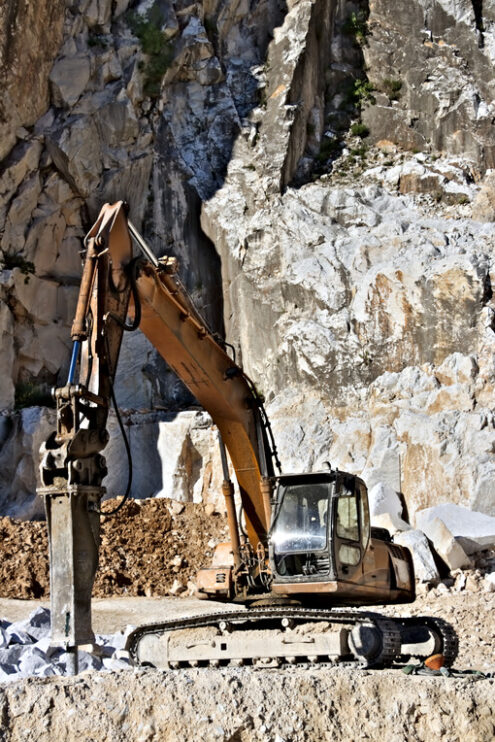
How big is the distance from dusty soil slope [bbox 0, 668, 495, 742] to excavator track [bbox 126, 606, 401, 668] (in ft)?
3.72

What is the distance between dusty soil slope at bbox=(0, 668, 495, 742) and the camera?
6.49 meters

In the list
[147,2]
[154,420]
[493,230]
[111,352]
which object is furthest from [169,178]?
[111,352]

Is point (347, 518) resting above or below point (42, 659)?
above

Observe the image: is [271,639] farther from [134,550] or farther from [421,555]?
[134,550]

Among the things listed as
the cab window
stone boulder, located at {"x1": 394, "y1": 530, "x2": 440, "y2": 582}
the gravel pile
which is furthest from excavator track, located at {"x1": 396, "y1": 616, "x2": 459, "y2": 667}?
stone boulder, located at {"x1": 394, "y1": 530, "x2": 440, "y2": 582}

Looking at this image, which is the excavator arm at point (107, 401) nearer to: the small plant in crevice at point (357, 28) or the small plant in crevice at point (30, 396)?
the small plant in crevice at point (30, 396)

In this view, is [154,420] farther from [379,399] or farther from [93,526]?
[93,526]

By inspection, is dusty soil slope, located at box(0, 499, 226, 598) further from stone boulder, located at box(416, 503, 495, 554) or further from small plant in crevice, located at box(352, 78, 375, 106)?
small plant in crevice, located at box(352, 78, 375, 106)

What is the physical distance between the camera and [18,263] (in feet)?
86.4

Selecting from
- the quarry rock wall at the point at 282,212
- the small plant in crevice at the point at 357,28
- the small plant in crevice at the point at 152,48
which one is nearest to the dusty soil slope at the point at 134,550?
the quarry rock wall at the point at 282,212

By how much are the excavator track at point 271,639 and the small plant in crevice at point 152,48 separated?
22499mm

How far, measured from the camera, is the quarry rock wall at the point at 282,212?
22344 mm

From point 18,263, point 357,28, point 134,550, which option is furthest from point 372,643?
point 357,28

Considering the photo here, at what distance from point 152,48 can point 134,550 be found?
1637 centimetres
